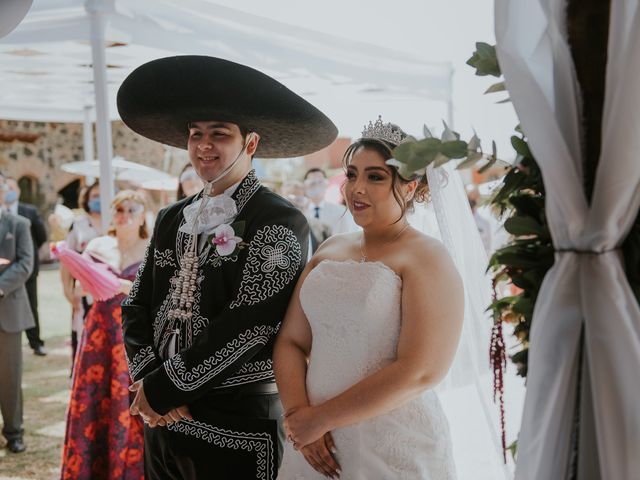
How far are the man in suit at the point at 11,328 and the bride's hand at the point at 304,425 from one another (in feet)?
12.3

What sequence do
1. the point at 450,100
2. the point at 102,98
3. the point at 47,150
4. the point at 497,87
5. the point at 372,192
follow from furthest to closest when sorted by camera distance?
the point at 47,150 → the point at 450,100 → the point at 102,98 → the point at 372,192 → the point at 497,87

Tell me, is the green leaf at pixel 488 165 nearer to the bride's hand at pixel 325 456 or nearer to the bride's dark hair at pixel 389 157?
the bride's dark hair at pixel 389 157

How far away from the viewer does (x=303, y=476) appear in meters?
2.21

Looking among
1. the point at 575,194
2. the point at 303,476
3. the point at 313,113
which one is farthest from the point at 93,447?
the point at 575,194

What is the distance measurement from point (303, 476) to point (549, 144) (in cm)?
138

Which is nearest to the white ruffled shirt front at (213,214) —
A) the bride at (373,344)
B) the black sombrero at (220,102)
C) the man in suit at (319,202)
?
the black sombrero at (220,102)

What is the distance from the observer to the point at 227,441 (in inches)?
93.6

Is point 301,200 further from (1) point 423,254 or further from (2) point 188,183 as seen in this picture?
(1) point 423,254

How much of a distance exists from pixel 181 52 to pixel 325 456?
318 cm

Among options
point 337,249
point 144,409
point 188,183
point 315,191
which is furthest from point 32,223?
point 337,249

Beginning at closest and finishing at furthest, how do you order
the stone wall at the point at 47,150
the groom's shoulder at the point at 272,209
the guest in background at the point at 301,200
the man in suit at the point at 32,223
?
the groom's shoulder at the point at 272,209 → the guest in background at the point at 301,200 → the man in suit at the point at 32,223 → the stone wall at the point at 47,150

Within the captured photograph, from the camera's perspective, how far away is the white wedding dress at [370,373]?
209 centimetres

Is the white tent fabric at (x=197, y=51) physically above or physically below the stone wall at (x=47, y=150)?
below

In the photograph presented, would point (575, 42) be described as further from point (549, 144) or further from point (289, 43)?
point (289, 43)
